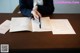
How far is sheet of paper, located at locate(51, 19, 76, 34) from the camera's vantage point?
3.87 ft

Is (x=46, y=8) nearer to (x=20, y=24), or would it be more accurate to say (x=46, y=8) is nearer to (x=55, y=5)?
(x=20, y=24)

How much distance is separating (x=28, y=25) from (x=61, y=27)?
0.27 meters

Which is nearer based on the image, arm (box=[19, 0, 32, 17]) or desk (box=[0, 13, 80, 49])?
desk (box=[0, 13, 80, 49])

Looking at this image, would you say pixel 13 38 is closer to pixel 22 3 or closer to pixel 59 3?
pixel 22 3

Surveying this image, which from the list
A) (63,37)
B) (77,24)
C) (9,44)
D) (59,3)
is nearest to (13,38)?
(9,44)

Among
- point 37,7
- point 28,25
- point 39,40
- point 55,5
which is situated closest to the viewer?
point 39,40

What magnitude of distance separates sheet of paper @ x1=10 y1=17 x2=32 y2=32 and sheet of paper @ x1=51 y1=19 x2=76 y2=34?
203mm

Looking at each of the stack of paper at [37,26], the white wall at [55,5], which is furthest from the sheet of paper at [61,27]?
the white wall at [55,5]

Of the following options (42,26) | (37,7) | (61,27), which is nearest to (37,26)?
(42,26)

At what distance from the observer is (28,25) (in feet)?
4.05

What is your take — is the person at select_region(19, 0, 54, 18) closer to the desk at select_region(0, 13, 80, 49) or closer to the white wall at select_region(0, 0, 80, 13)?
the desk at select_region(0, 13, 80, 49)

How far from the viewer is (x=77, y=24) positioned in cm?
133

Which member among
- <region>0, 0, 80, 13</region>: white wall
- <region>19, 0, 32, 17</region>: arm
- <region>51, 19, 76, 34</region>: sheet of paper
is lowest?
<region>0, 0, 80, 13</region>: white wall

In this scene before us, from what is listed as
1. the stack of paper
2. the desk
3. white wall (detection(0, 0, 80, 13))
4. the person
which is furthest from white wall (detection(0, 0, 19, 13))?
the desk
